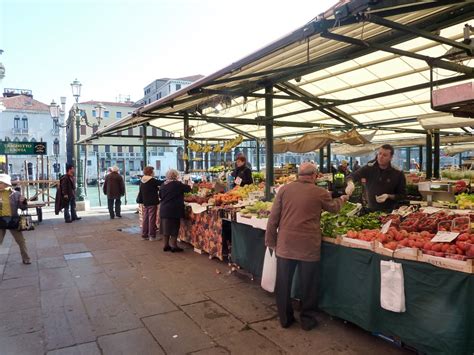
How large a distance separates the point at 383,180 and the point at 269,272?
6.75ft

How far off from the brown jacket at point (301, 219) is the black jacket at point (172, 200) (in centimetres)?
370

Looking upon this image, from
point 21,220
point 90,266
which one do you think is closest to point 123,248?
point 90,266

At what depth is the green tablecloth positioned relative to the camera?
276 centimetres

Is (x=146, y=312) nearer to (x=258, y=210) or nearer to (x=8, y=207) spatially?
(x=258, y=210)

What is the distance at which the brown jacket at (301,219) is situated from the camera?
Answer: 3.78 metres

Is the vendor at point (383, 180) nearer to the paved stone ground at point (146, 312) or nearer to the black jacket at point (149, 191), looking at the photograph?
the paved stone ground at point (146, 312)

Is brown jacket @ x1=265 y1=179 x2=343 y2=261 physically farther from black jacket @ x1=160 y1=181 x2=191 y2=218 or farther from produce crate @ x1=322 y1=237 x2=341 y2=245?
black jacket @ x1=160 y1=181 x2=191 y2=218

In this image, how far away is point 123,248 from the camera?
7.86m

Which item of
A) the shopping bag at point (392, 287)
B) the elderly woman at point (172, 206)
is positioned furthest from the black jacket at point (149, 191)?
the shopping bag at point (392, 287)

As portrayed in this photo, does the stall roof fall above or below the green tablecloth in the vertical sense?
above

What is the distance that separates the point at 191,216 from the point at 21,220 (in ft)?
9.81

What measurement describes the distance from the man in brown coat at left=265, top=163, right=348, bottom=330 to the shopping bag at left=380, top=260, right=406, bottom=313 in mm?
724

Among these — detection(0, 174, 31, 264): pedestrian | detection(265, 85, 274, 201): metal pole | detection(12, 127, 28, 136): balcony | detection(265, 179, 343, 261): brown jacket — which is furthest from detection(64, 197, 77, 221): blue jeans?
detection(12, 127, 28, 136): balcony

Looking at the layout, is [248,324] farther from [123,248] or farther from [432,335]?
[123,248]
